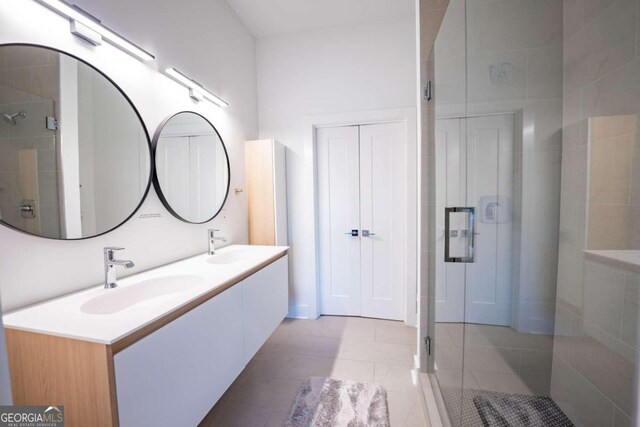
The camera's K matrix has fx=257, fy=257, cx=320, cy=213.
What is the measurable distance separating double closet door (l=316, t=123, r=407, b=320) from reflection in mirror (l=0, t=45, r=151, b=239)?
1.80 metres

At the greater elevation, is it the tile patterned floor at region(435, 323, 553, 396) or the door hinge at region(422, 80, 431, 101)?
the door hinge at region(422, 80, 431, 101)

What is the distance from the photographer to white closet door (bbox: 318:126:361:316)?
2.75 m

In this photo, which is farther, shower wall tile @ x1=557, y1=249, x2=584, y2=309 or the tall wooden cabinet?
the tall wooden cabinet

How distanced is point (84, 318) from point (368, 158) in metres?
2.43

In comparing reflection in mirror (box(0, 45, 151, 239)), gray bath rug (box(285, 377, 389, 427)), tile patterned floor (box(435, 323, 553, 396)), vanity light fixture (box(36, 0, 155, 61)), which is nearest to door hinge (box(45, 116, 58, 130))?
reflection in mirror (box(0, 45, 151, 239))

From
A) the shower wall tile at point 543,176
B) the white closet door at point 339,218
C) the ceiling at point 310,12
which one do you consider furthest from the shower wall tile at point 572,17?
the white closet door at point 339,218

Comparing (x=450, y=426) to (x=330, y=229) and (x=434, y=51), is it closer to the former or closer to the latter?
(x=330, y=229)

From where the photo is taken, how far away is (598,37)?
896 mm

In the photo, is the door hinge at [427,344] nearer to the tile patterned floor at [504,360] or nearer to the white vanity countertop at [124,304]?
the tile patterned floor at [504,360]

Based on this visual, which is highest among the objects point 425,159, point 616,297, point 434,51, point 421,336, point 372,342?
point 434,51

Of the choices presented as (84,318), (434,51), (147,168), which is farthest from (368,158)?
(84,318)

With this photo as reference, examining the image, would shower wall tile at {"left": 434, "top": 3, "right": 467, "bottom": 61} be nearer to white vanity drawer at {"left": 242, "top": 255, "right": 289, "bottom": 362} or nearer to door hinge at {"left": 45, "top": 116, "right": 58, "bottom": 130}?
white vanity drawer at {"left": 242, "top": 255, "right": 289, "bottom": 362}

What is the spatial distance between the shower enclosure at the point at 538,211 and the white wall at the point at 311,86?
3.01ft
